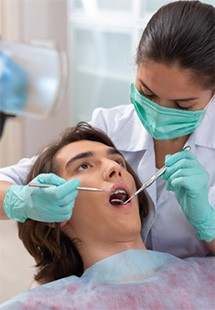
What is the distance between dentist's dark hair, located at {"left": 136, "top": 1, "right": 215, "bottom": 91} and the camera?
4.59 ft

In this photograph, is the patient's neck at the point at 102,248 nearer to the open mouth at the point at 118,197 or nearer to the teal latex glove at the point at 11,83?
the open mouth at the point at 118,197

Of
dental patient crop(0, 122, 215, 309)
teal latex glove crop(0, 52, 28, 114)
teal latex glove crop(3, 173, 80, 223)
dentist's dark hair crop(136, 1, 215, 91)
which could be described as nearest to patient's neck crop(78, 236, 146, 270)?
dental patient crop(0, 122, 215, 309)

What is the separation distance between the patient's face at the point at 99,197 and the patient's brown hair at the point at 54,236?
0.05 m

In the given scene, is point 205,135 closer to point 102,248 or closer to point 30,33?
point 102,248

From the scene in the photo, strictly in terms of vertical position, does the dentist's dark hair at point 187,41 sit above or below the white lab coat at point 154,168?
above

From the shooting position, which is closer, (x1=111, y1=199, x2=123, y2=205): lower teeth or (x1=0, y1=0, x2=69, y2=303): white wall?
(x1=111, y1=199, x2=123, y2=205): lower teeth

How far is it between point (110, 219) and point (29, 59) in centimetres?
83

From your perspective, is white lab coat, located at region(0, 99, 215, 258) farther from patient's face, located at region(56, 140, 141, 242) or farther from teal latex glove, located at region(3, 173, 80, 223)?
teal latex glove, located at region(3, 173, 80, 223)

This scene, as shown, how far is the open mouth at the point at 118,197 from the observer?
1.57 metres

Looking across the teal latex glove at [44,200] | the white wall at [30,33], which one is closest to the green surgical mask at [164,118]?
the teal latex glove at [44,200]

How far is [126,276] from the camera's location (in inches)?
62.6

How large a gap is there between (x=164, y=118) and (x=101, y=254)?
46 cm

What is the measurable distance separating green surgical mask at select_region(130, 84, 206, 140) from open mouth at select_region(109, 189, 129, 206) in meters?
0.20

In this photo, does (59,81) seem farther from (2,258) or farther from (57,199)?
(2,258)
